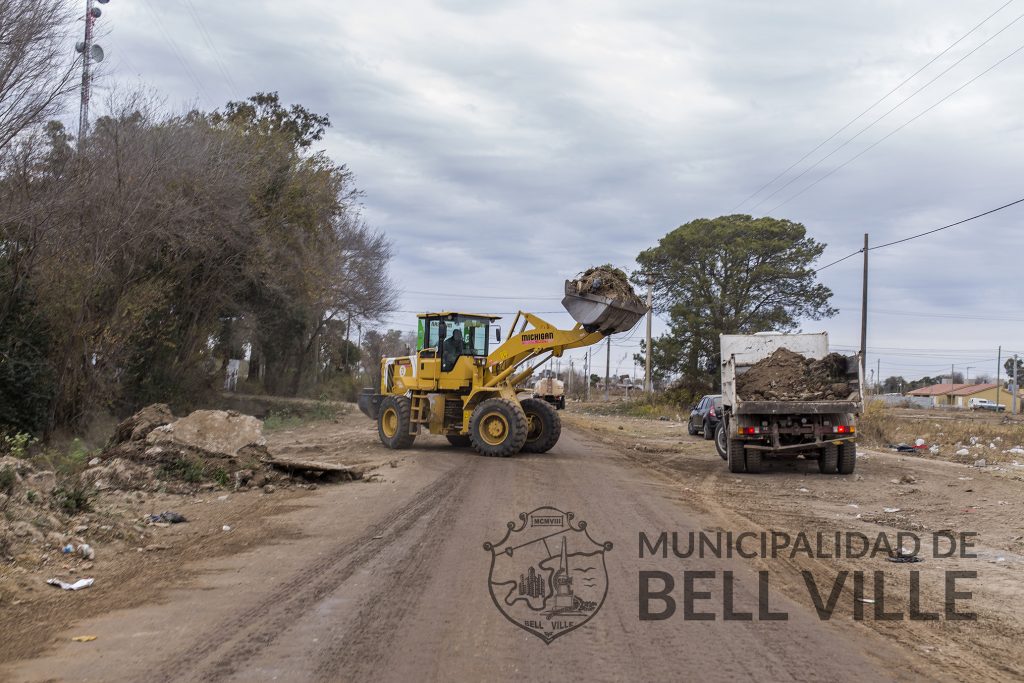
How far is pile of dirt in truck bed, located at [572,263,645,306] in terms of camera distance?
17.8 metres

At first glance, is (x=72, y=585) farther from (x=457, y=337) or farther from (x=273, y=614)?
(x=457, y=337)

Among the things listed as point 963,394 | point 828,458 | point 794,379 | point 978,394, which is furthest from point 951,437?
point 963,394

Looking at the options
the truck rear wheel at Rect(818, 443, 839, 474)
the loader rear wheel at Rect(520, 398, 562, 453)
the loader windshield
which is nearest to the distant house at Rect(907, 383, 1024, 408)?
the truck rear wheel at Rect(818, 443, 839, 474)

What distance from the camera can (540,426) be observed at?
2011 centimetres

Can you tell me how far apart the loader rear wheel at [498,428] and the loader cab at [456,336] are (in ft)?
5.78

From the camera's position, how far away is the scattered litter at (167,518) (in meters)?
10.6

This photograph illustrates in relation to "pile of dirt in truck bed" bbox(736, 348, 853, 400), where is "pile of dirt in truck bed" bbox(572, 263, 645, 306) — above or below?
above

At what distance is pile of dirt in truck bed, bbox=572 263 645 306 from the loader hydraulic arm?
0.92 metres

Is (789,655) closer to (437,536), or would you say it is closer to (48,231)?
(437,536)

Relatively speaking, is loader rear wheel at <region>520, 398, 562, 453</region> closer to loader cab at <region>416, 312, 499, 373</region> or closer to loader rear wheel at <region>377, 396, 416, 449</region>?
loader cab at <region>416, 312, 499, 373</region>

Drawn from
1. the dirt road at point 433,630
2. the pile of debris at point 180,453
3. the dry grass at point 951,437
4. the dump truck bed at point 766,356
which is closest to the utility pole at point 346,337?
the dry grass at point 951,437

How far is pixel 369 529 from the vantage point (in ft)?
32.2

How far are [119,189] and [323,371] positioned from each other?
4556 cm

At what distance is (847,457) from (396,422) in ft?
33.4
